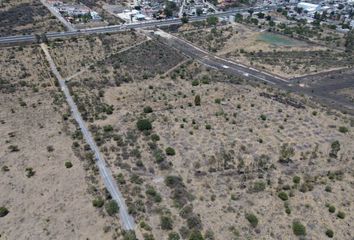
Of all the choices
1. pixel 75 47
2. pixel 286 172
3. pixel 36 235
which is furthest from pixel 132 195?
pixel 75 47

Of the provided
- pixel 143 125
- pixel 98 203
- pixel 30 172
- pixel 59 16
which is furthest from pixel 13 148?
pixel 59 16

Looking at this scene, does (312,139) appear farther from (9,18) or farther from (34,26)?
(9,18)

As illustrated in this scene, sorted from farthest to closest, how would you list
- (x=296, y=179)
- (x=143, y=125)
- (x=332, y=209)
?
(x=143, y=125), (x=296, y=179), (x=332, y=209)

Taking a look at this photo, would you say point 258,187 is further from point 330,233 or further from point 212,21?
point 212,21

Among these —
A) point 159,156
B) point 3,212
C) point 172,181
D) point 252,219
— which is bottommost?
point 159,156

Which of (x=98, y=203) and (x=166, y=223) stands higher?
(x=166, y=223)

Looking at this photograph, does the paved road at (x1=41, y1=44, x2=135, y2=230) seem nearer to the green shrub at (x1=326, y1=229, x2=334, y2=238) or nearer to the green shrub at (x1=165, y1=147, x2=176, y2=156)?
the green shrub at (x1=165, y1=147, x2=176, y2=156)
